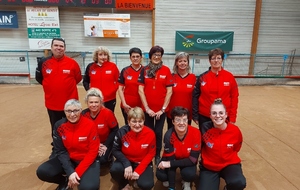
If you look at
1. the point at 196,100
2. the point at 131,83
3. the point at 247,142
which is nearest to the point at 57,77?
the point at 131,83

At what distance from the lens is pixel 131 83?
310cm

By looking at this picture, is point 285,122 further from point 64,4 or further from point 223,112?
point 64,4

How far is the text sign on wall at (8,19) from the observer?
8873 mm

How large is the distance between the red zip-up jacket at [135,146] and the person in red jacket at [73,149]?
25 cm

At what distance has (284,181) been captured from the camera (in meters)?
2.73

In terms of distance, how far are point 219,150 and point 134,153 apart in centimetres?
88

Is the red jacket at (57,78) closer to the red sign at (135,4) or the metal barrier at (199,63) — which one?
the metal barrier at (199,63)

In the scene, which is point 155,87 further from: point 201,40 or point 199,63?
point 199,63

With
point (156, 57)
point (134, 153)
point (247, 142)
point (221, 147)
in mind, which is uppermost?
point (156, 57)

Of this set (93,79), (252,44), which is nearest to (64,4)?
(93,79)

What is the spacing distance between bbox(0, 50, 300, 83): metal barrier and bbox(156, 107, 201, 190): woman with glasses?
290 inches

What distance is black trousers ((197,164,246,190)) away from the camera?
2.16 m

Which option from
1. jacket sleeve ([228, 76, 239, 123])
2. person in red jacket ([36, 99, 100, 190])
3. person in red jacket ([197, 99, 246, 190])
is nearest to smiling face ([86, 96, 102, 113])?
person in red jacket ([36, 99, 100, 190])

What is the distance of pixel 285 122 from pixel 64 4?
8292mm
